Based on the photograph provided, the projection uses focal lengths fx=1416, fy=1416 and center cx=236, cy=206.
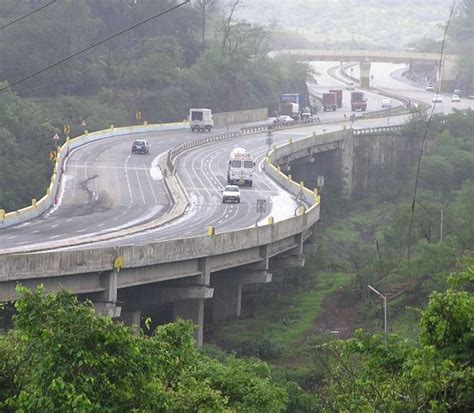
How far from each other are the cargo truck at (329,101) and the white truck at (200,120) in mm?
48517

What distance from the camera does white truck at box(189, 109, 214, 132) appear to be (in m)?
135

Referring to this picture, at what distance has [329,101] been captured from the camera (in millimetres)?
Answer: 185125

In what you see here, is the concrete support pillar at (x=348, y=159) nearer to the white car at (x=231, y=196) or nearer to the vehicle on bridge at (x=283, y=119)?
the vehicle on bridge at (x=283, y=119)

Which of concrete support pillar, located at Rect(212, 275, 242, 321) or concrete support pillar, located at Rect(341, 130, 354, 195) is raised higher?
concrete support pillar, located at Rect(212, 275, 242, 321)

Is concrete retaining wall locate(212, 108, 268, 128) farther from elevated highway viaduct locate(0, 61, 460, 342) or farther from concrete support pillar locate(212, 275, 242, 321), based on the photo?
concrete support pillar locate(212, 275, 242, 321)

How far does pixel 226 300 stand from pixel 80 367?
49698mm

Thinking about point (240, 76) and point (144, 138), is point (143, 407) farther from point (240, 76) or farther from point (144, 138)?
point (240, 76)

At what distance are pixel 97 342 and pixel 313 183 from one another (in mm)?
102180

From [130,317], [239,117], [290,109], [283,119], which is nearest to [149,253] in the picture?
[130,317]

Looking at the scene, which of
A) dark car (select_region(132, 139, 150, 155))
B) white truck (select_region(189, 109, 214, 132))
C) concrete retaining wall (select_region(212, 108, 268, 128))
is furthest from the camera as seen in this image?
concrete retaining wall (select_region(212, 108, 268, 128))

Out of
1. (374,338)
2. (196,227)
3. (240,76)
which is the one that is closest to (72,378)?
(374,338)

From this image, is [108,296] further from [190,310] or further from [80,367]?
[80,367]

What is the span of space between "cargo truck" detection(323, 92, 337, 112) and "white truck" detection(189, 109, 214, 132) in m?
48.5

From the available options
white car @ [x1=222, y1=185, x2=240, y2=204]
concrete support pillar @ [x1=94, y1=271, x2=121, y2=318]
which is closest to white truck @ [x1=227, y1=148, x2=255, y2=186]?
white car @ [x1=222, y1=185, x2=240, y2=204]
